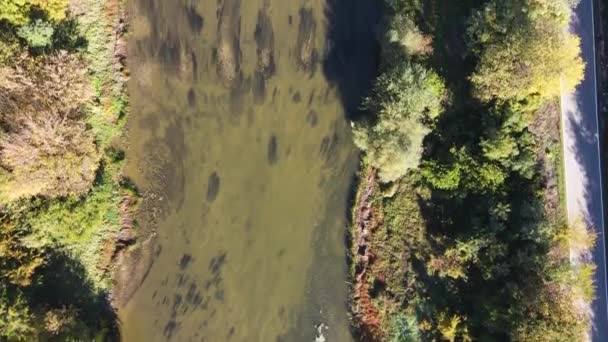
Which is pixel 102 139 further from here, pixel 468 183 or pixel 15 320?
pixel 468 183

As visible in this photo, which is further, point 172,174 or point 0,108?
point 172,174

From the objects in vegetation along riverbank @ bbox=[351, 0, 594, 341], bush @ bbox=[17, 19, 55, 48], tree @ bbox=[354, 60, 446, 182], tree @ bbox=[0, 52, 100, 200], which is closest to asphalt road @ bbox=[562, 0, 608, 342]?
vegetation along riverbank @ bbox=[351, 0, 594, 341]

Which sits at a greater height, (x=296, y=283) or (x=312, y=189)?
(x=312, y=189)

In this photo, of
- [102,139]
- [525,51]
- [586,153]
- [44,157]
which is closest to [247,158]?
[102,139]

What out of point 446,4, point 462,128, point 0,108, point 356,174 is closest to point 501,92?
point 462,128

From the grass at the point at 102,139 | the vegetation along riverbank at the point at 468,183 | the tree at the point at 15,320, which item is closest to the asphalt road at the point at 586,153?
the vegetation along riverbank at the point at 468,183

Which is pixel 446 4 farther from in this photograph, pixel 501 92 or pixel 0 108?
pixel 0 108

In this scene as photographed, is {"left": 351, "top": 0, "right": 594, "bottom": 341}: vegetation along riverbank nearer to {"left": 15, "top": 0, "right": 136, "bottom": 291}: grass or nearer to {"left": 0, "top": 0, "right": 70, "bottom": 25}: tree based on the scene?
{"left": 15, "top": 0, "right": 136, "bottom": 291}: grass

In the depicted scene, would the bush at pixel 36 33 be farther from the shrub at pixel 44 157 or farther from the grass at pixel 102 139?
the shrub at pixel 44 157
